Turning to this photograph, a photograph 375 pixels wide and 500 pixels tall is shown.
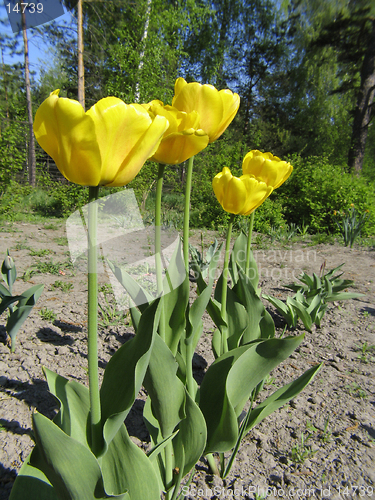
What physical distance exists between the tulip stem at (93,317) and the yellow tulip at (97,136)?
0.05 meters

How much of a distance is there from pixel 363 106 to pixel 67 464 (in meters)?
11.6

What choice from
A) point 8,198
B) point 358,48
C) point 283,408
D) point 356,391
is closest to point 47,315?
point 283,408

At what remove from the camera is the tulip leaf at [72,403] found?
789 mm

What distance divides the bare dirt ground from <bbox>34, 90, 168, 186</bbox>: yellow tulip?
1.12 metres

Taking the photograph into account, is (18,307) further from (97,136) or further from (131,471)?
(97,136)

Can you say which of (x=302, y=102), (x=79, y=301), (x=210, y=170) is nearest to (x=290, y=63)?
(x=302, y=102)

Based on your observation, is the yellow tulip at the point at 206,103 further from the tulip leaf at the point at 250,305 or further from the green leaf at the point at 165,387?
the tulip leaf at the point at 250,305

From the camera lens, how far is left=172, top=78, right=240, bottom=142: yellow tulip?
0.86 meters

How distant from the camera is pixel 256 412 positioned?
1194mm

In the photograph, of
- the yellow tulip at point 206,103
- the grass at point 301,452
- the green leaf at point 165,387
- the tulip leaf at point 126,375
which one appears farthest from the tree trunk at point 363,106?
the tulip leaf at point 126,375

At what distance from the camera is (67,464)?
609mm

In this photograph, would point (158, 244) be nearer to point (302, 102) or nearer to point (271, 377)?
point (271, 377)

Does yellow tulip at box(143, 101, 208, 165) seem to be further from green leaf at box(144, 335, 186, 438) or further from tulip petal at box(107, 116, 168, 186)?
green leaf at box(144, 335, 186, 438)

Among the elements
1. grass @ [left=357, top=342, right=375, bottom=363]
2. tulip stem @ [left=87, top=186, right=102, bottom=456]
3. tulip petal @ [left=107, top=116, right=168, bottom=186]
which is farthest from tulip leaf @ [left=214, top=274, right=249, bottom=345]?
grass @ [left=357, top=342, right=375, bottom=363]
